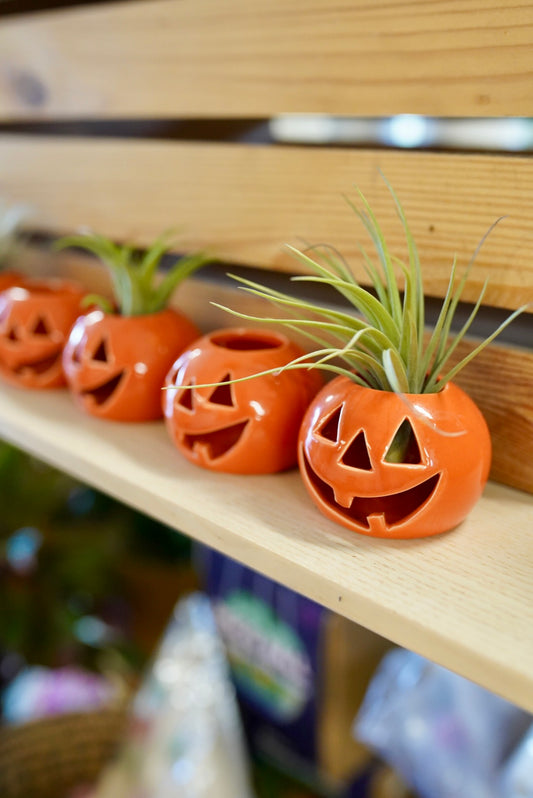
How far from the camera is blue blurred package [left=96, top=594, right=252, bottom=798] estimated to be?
109cm

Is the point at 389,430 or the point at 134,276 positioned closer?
the point at 389,430

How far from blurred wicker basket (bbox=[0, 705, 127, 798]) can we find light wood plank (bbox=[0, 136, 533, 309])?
2.37 ft

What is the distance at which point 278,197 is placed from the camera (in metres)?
→ 0.79

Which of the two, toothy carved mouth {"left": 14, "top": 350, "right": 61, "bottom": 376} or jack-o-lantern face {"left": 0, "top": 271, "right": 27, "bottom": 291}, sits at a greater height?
jack-o-lantern face {"left": 0, "top": 271, "right": 27, "bottom": 291}

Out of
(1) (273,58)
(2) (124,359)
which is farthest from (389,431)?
(1) (273,58)

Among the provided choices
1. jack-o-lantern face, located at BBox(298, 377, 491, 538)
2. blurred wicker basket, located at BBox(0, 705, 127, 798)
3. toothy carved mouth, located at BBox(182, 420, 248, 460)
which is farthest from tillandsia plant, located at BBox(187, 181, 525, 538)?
blurred wicker basket, located at BBox(0, 705, 127, 798)

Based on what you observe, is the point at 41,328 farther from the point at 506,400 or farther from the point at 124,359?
the point at 506,400

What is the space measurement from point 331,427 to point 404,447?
65 millimetres

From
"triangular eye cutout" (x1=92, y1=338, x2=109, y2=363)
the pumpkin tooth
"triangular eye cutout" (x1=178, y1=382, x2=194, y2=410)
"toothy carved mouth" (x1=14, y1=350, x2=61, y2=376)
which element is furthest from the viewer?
"toothy carved mouth" (x1=14, y1=350, x2=61, y2=376)

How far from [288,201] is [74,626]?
848 millimetres

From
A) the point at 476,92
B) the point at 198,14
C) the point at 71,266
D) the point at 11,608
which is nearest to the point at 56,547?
the point at 11,608

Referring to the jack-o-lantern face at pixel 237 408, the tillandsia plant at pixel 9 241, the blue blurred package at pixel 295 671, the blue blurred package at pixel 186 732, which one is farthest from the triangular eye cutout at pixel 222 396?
the blue blurred package at pixel 186 732

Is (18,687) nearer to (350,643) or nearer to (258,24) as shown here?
(350,643)

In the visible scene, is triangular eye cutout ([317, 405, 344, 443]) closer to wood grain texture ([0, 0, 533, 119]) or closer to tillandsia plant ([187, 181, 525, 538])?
tillandsia plant ([187, 181, 525, 538])
